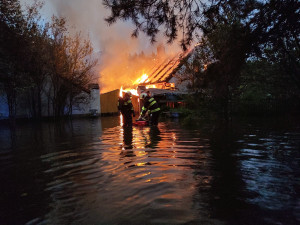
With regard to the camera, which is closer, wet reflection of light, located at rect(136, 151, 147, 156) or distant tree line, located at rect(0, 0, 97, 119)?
wet reflection of light, located at rect(136, 151, 147, 156)

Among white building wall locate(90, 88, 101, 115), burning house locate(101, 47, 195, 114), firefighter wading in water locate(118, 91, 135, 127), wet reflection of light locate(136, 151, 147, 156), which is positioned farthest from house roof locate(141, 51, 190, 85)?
wet reflection of light locate(136, 151, 147, 156)

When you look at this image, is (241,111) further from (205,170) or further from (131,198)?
(131,198)

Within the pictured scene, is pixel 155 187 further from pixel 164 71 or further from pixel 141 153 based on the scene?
pixel 164 71

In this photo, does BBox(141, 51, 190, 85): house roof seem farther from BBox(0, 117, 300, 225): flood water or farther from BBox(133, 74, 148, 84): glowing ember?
BBox(0, 117, 300, 225): flood water

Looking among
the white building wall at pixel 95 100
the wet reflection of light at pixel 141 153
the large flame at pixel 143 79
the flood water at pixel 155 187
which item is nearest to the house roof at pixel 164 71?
the large flame at pixel 143 79

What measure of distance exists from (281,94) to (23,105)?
23.8 metres

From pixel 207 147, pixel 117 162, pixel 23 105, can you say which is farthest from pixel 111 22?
pixel 23 105

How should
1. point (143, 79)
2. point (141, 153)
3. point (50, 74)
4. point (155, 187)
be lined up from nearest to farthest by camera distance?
point (155, 187), point (141, 153), point (50, 74), point (143, 79)

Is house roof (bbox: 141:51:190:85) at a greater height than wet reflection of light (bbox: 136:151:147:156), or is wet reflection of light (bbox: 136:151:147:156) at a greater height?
house roof (bbox: 141:51:190:85)

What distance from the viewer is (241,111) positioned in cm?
2073

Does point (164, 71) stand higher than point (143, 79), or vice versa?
point (164, 71)

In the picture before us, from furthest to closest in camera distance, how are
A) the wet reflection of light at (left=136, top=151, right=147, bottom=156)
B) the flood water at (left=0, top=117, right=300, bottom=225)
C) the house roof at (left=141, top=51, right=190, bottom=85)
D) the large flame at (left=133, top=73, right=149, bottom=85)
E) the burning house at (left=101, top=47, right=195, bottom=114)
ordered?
the large flame at (left=133, top=73, right=149, bottom=85), the house roof at (left=141, top=51, right=190, bottom=85), the burning house at (left=101, top=47, right=195, bottom=114), the wet reflection of light at (left=136, top=151, right=147, bottom=156), the flood water at (left=0, top=117, right=300, bottom=225)

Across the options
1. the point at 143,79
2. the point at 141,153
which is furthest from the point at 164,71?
the point at 141,153

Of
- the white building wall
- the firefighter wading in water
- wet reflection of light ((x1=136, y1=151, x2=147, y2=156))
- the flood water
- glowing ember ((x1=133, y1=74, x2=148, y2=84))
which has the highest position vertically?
glowing ember ((x1=133, y1=74, x2=148, y2=84))
